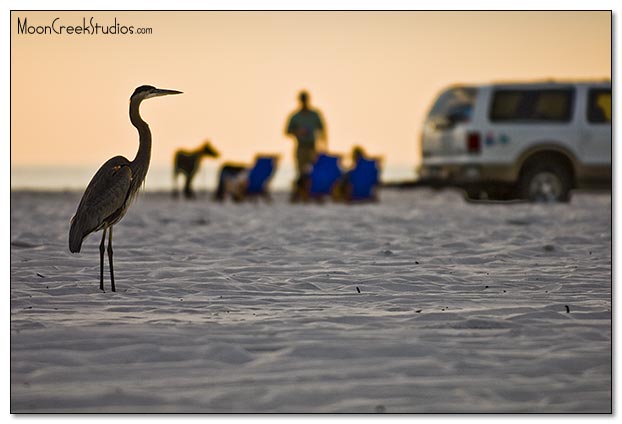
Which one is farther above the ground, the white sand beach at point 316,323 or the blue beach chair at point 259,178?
the blue beach chair at point 259,178

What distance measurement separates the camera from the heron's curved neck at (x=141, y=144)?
27.8 ft

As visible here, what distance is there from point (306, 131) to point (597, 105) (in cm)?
492

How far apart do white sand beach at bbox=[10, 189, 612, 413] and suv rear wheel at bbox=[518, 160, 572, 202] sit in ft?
18.1

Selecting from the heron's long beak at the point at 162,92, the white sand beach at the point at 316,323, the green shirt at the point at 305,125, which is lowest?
the white sand beach at the point at 316,323

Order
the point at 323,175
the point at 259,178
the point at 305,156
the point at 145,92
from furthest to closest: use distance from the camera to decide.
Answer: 1. the point at 259,178
2. the point at 323,175
3. the point at 305,156
4. the point at 145,92

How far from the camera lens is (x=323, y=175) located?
2009 cm

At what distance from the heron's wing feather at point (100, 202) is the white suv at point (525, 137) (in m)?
10.3

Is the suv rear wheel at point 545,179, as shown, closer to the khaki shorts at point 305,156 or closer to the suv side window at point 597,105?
the suv side window at point 597,105

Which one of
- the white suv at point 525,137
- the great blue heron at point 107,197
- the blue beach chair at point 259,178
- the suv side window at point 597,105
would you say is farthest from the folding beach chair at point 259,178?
the great blue heron at point 107,197

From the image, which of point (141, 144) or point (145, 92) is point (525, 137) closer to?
point (145, 92)

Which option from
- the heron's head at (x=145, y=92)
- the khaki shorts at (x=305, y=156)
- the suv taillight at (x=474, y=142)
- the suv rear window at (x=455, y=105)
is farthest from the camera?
the khaki shorts at (x=305, y=156)

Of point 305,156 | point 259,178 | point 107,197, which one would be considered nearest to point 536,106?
point 305,156
